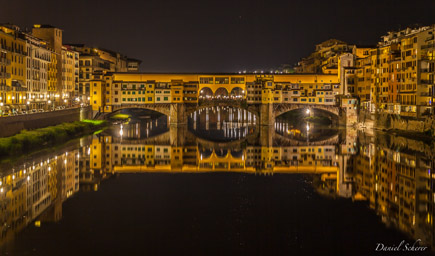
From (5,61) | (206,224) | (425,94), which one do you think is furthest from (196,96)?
(206,224)

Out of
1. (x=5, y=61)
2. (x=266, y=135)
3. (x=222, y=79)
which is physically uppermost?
(x=5, y=61)

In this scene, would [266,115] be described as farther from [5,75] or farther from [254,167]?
[254,167]

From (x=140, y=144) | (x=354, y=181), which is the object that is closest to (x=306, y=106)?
(x=140, y=144)

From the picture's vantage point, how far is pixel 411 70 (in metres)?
42.8

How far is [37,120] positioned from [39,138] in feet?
12.9

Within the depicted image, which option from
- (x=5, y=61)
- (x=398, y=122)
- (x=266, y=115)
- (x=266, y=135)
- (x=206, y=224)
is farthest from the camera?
(x=266, y=115)

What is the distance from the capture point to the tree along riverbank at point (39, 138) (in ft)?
94.0

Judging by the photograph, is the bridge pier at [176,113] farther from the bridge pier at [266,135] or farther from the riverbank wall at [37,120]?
the riverbank wall at [37,120]

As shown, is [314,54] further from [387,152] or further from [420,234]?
[420,234]

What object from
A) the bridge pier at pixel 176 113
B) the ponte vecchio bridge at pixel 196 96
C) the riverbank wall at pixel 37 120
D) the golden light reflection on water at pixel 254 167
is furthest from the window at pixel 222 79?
the golden light reflection on water at pixel 254 167

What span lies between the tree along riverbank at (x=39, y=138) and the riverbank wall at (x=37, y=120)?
1.65 feet

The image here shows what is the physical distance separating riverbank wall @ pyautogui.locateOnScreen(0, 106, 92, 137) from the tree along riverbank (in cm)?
50

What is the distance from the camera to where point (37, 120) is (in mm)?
36719

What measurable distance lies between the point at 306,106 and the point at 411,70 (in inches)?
722
